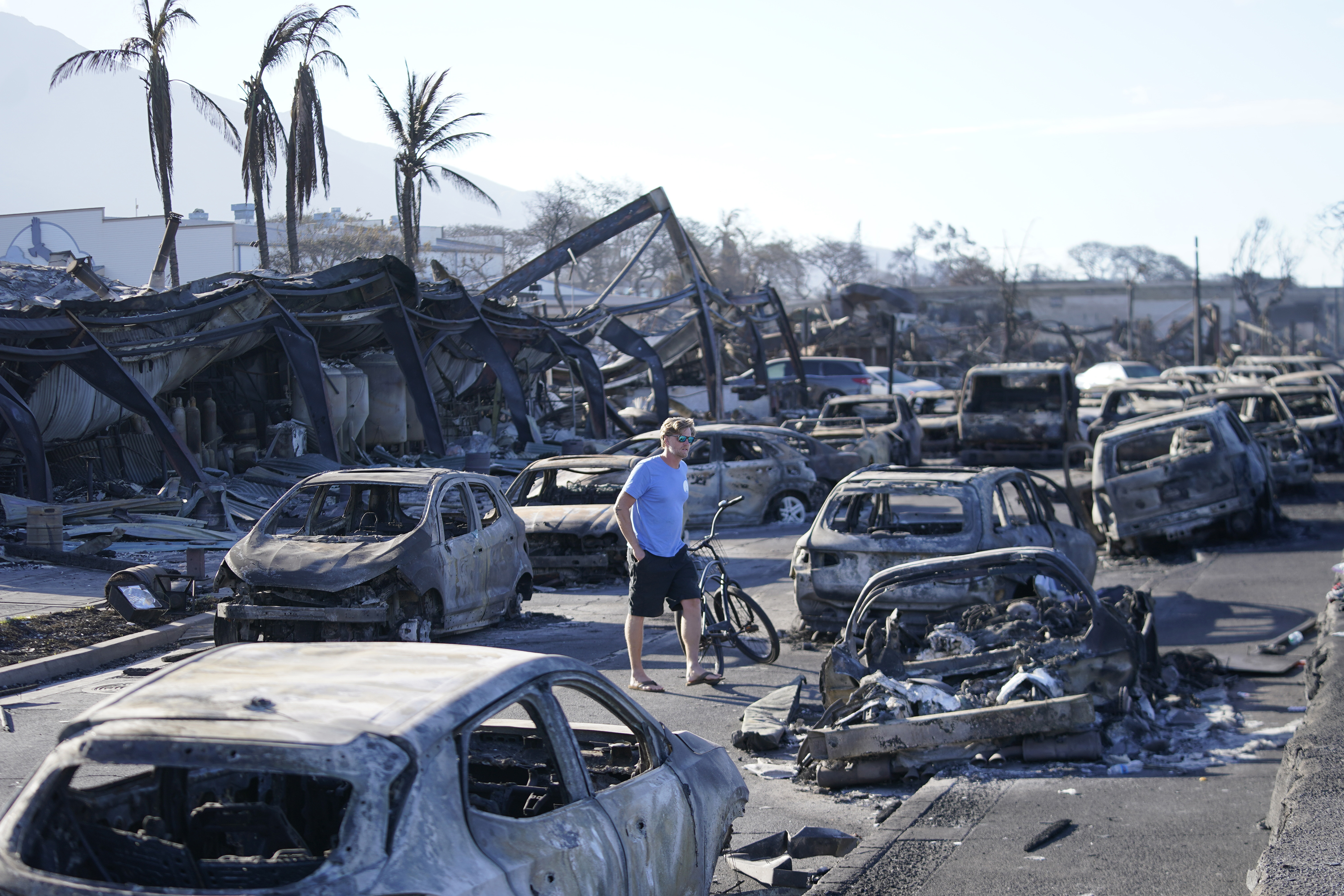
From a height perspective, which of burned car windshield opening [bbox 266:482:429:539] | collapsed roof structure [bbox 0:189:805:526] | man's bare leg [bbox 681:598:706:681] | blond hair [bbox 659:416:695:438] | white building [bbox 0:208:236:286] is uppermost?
white building [bbox 0:208:236:286]

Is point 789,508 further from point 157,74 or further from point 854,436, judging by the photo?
point 157,74

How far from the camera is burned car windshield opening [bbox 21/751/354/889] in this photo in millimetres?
3209

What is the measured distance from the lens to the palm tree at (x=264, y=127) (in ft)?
85.5

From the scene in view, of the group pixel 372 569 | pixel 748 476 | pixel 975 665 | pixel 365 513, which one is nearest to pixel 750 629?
pixel 975 665

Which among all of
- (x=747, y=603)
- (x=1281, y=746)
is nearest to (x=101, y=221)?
(x=747, y=603)

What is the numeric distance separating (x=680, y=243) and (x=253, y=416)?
477 inches

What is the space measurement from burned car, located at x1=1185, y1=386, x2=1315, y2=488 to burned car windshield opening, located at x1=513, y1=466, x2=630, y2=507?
880cm

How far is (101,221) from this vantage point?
53625 millimetres

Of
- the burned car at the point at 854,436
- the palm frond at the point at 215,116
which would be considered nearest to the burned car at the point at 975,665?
the burned car at the point at 854,436

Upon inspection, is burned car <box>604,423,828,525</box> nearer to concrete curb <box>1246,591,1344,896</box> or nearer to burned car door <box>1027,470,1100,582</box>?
burned car door <box>1027,470,1100,582</box>

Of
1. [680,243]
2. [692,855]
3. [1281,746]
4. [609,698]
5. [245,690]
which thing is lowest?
[1281,746]

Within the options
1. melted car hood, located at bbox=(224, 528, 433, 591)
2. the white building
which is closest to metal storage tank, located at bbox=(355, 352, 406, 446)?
melted car hood, located at bbox=(224, 528, 433, 591)

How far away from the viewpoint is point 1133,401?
27609 mm

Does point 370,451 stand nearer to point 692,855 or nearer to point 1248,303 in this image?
point 692,855
